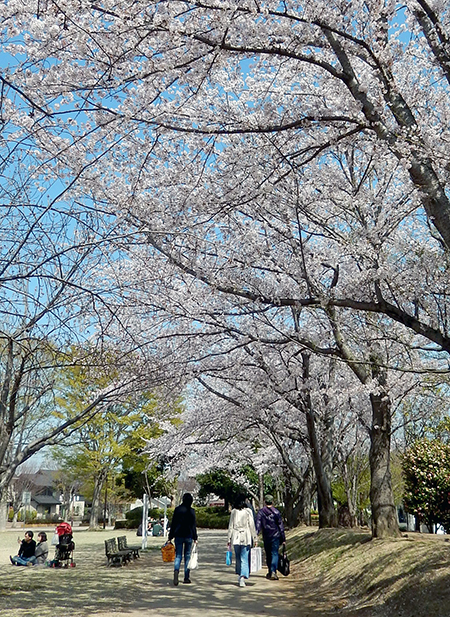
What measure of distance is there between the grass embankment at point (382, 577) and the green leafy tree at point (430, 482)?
3.23 meters

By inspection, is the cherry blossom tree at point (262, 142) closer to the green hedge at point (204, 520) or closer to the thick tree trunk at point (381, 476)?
the thick tree trunk at point (381, 476)

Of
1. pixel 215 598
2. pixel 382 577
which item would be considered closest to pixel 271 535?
pixel 215 598

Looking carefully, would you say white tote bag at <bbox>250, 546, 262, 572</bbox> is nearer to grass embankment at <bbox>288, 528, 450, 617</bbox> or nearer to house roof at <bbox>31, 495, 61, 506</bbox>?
grass embankment at <bbox>288, 528, 450, 617</bbox>

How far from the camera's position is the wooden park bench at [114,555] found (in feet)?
48.9

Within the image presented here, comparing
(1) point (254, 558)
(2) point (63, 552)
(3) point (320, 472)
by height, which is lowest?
(2) point (63, 552)

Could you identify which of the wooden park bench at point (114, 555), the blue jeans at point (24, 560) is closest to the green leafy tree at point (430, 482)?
the wooden park bench at point (114, 555)

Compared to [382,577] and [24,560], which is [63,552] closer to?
[24,560]

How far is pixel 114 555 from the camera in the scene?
1484 centimetres

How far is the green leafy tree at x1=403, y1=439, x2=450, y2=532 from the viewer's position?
556 inches

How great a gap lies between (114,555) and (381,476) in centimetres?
736

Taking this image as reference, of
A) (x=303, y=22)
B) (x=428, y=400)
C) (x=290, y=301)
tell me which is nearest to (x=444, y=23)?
(x=303, y=22)

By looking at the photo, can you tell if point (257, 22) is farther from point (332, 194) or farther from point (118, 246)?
point (332, 194)

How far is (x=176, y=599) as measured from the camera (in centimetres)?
848

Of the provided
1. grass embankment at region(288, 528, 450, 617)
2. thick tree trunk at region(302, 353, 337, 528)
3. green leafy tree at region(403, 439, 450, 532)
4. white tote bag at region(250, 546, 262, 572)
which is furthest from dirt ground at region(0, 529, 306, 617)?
green leafy tree at region(403, 439, 450, 532)
